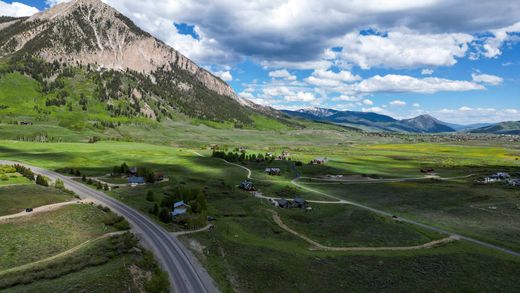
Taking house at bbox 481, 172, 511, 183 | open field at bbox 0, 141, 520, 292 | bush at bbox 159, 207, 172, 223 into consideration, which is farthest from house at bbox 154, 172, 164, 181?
house at bbox 481, 172, 511, 183

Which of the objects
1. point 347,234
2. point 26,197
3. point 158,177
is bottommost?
point 347,234

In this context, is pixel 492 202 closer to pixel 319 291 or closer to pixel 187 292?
pixel 319 291

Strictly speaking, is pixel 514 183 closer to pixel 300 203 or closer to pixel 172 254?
pixel 300 203

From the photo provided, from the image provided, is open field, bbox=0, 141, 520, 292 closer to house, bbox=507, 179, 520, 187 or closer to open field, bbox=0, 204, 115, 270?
house, bbox=507, 179, 520, 187

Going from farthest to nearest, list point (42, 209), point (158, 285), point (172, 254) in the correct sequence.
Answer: point (42, 209) < point (172, 254) < point (158, 285)

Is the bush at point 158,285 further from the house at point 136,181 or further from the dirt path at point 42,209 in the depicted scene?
the house at point 136,181

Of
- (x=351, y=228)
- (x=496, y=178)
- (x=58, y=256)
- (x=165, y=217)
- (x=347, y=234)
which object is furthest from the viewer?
(x=496, y=178)

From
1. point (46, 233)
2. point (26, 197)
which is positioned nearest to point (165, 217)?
point (46, 233)
